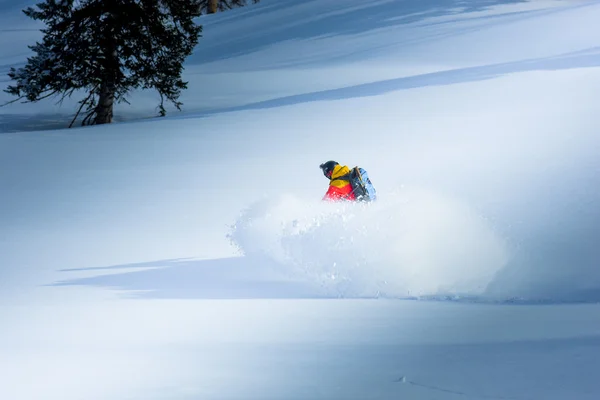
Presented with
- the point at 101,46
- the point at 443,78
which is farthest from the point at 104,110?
the point at 443,78

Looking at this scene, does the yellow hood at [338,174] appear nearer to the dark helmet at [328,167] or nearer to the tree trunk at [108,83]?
the dark helmet at [328,167]

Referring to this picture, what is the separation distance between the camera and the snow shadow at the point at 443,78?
23688 millimetres

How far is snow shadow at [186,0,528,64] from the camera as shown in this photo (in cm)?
3481

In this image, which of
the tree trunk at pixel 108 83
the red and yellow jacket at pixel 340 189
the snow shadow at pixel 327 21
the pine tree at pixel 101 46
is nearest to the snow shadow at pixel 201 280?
the red and yellow jacket at pixel 340 189

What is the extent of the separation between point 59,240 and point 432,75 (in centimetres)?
1460

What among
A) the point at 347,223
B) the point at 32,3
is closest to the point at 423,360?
the point at 347,223

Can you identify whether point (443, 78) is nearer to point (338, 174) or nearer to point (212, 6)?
point (338, 174)

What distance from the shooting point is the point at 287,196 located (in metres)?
11.9

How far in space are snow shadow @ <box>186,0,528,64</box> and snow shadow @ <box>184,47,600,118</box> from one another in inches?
369

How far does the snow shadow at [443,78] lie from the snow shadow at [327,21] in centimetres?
938

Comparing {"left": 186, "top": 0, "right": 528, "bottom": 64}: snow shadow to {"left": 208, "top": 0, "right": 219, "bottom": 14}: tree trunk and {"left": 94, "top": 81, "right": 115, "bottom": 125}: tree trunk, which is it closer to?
{"left": 208, "top": 0, "right": 219, "bottom": 14}: tree trunk

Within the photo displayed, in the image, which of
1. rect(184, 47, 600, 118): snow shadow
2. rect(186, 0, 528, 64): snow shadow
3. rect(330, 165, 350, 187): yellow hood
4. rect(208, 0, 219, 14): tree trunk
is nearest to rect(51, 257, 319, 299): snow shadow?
rect(330, 165, 350, 187): yellow hood

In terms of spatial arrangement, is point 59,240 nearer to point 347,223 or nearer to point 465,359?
point 347,223

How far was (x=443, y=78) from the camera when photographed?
2448cm
